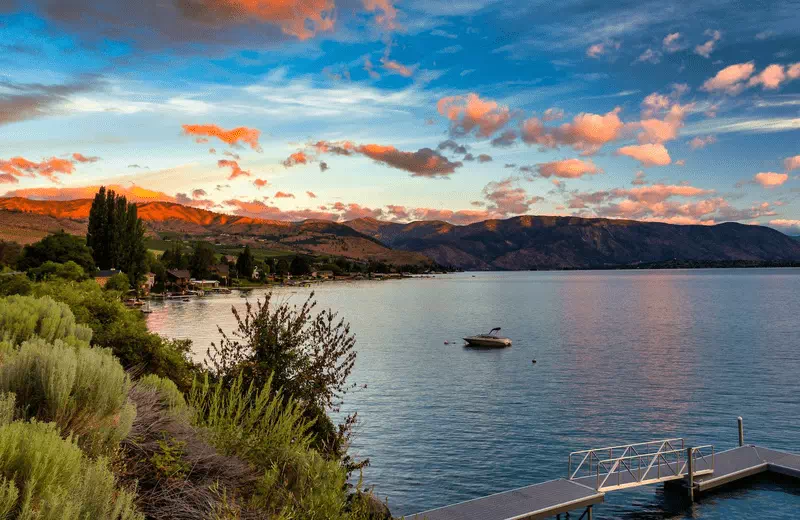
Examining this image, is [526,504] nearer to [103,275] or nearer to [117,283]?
[117,283]

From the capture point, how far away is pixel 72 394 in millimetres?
7898

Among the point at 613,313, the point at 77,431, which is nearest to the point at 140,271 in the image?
the point at 613,313

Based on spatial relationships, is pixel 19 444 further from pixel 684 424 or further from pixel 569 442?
pixel 684 424

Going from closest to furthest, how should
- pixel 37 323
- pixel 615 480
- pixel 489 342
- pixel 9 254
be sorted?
pixel 37 323 < pixel 615 480 < pixel 489 342 < pixel 9 254

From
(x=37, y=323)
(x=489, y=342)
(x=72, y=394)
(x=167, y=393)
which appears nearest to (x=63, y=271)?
(x=489, y=342)

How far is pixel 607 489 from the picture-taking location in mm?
27359

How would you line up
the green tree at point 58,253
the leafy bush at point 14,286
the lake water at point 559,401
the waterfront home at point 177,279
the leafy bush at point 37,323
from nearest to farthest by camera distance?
the leafy bush at point 37,323 < the lake water at point 559,401 < the leafy bush at point 14,286 < the green tree at point 58,253 < the waterfront home at point 177,279

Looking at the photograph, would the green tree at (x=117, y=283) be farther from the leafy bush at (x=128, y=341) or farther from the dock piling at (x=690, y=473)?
the dock piling at (x=690, y=473)

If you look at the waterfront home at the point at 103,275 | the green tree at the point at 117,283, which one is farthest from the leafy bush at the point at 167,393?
the waterfront home at the point at 103,275

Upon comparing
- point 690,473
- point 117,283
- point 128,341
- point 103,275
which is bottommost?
point 690,473

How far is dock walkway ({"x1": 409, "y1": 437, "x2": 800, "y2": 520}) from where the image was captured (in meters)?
24.5

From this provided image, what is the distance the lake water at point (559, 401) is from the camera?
3022cm

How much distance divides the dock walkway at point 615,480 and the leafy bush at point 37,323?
1311 centimetres

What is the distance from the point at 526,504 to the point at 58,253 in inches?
4533
